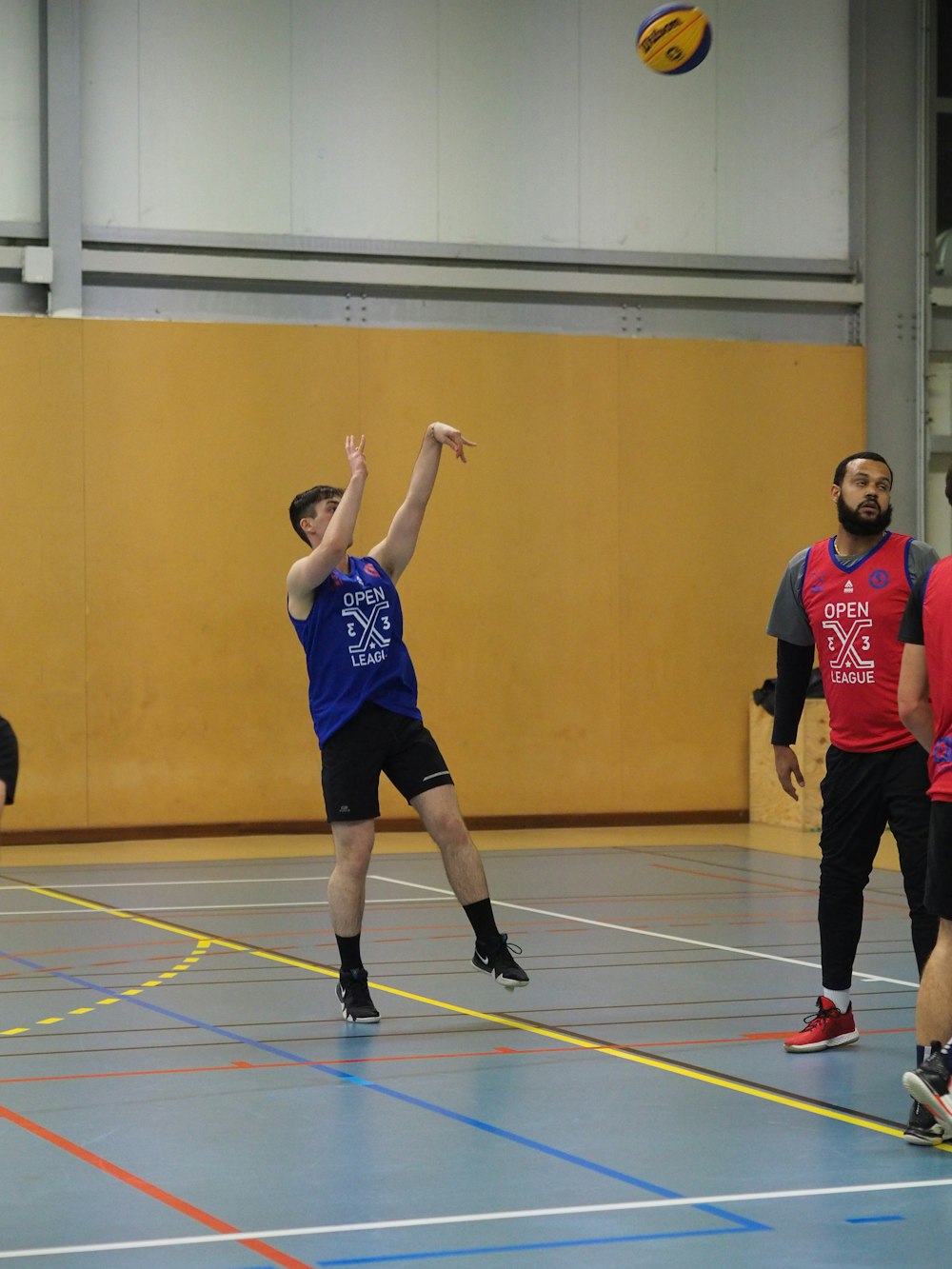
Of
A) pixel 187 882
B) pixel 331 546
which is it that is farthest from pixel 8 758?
pixel 187 882

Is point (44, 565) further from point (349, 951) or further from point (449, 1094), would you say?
point (449, 1094)

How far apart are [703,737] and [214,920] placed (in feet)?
23.2

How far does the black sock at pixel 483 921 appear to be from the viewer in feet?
23.3

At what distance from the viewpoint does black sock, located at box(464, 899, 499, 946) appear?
7090 mm

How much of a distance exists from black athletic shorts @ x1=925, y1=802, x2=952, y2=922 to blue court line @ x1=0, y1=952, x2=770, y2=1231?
1067 millimetres

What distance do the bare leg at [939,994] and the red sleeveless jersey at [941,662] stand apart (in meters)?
0.39

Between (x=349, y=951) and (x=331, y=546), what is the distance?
1522mm

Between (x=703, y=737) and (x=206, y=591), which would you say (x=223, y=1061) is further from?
(x=703, y=737)

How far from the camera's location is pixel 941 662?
16.8 feet

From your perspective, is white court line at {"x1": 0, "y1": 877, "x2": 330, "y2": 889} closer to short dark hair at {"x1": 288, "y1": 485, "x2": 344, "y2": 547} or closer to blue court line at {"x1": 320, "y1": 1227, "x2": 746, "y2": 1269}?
short dark hair at {"x1": 288, "y1": 485, "x2": 344, "y2": 547}

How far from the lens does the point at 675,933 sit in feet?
31.4

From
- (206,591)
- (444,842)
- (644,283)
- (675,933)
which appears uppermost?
(644,283)

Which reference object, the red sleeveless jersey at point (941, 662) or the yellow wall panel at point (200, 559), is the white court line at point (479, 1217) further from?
the yellow wall panel at point (200, 559)

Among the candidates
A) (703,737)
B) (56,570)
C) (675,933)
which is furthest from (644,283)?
(675,933)
